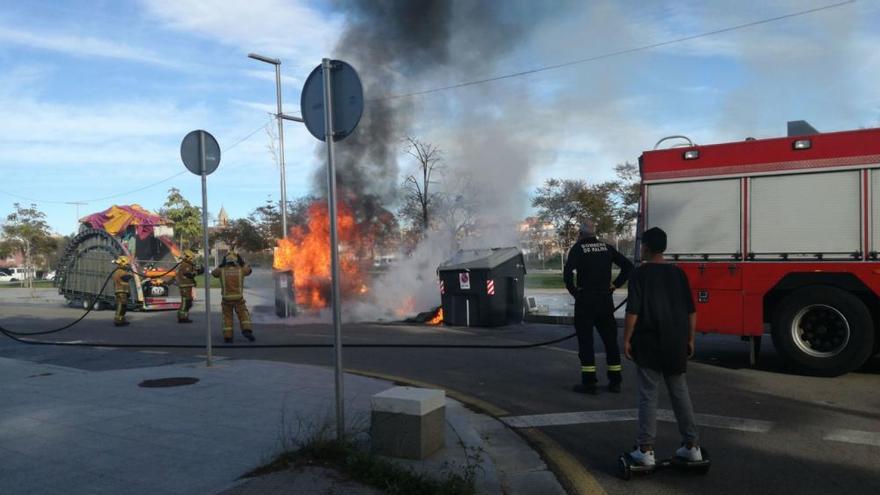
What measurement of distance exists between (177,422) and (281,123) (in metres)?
12.6

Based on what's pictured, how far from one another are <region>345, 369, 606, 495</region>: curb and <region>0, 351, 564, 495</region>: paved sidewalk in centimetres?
8

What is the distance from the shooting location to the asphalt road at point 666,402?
394 centimetres

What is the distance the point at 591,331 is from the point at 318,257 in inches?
Answer: 434

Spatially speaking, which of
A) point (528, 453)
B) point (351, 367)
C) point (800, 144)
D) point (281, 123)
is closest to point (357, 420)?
point (528, 453)

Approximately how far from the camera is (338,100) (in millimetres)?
4336

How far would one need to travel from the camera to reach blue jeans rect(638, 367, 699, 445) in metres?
3.86

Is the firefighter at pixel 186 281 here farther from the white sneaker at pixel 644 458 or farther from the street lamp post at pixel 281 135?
the white sneaker at pixel 644 458

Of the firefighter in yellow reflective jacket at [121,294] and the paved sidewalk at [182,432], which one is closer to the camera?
the paved sidewalk at [182,432]

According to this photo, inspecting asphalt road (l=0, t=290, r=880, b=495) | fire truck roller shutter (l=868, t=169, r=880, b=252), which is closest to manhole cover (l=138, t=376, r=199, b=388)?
asphalt road (l=0, t=290, r=880, b=495)

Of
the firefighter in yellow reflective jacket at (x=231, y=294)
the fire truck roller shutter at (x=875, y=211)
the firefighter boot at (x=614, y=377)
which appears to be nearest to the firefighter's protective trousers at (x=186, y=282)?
the firefighter in yellow reflective jacket at (x=231, y=294)

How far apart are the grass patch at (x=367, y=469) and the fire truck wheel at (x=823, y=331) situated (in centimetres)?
471

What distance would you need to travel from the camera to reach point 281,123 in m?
16.4

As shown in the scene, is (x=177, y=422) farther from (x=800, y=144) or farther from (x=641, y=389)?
(x=800, y=144)

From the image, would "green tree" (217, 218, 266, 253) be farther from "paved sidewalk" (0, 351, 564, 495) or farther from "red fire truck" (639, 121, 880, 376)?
"red fire truck" (639, 121, 880, 376)
